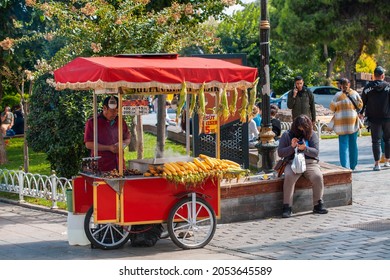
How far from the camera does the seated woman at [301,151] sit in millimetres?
12656

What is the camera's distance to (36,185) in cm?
1481

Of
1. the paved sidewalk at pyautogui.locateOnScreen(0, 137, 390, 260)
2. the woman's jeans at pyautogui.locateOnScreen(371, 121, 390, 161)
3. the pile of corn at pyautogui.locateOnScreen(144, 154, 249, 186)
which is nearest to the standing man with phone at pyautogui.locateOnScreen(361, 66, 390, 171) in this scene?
the woman's jeans at pyautogui.locateOnScreen(371, 121, 390, 161)

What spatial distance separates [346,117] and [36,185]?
5792mm

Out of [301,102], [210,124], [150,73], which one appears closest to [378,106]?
[301,102]

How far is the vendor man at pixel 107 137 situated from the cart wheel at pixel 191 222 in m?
1.31

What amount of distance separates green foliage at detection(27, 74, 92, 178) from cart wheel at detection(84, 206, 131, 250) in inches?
158

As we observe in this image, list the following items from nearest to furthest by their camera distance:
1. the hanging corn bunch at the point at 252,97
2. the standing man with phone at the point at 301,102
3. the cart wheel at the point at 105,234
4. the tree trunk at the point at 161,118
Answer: the cart wheel at the point at 105,234 → the hanging corn bunch at the point at 252,97 → the tree trunk at the point at 161,118 → the standing man with phone at the point at 301,102

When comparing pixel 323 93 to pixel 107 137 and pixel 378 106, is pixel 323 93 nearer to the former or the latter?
pixel 378 106

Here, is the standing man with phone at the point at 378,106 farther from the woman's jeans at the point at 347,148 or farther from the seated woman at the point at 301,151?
the seated woman at the point at 301,151

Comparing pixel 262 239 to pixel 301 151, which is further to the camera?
pixel 301 151

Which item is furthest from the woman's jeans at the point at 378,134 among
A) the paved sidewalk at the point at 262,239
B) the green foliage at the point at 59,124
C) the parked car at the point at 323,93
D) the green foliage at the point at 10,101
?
the parked car at the point at 323,93

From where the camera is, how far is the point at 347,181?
Answer: 13641 millimetres

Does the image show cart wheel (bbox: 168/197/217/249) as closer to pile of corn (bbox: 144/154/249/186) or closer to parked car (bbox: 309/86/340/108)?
pile of corn (bbox: 144/154/249/186)

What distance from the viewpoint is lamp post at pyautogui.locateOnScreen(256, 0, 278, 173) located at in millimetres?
14180
